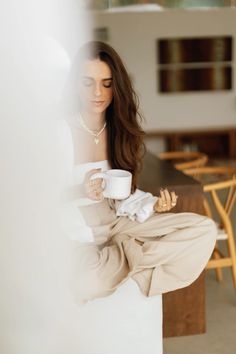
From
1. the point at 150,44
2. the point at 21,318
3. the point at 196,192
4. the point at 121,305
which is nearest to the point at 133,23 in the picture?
the point at 150,44

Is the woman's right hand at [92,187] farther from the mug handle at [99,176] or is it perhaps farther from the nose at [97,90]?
the nose at [97,90]

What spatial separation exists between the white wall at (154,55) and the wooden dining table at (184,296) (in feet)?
15.8

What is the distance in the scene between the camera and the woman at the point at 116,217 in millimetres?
1412

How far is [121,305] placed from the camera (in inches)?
62.3

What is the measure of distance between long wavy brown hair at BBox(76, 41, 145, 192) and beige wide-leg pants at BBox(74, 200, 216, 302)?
0.13m

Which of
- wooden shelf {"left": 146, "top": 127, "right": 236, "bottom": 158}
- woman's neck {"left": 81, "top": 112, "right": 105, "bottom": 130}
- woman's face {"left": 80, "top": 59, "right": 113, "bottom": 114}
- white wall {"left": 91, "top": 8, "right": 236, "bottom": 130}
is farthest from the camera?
wooden shelf {"left": 146, "top": 127, "right": 236, "bottom": 158}

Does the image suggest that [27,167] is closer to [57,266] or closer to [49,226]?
[49,226]

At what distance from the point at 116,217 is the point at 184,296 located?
721 millimetres

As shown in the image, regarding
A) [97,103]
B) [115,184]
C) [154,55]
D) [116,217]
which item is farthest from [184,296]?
[154,55]

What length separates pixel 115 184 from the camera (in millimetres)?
1436

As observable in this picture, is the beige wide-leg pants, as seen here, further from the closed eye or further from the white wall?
the white wall

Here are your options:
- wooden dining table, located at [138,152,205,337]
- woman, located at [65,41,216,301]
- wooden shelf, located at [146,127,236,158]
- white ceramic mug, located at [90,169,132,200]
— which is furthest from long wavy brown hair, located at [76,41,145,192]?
wooden shelf, located at [146,127,236,158]

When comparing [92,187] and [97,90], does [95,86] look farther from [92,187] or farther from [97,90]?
[92,187]

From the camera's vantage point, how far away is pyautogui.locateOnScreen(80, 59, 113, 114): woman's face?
4.58 ft
